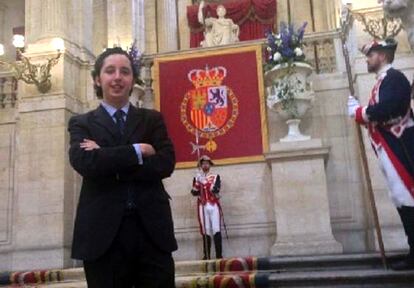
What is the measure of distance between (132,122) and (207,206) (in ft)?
19.2

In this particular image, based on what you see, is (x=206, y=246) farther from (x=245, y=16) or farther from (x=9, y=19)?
(x=9, y=19)

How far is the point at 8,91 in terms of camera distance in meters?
10.3

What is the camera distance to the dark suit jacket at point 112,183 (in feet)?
7.95

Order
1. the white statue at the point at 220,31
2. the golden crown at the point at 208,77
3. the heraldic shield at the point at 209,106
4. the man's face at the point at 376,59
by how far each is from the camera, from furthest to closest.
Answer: the white statue at the point at 220,31
the golden crown at the point at 208,77
the heraldic shield at the point at 209,106
the man's face at the point at 376,59

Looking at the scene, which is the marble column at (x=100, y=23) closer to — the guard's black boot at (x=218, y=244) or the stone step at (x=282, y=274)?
the guard's black boot at (x=218, y=244)

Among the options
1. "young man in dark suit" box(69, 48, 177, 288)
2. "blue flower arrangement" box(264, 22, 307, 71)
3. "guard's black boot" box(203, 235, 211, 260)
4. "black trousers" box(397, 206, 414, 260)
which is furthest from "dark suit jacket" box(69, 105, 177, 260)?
"blue flower arrangement" box(264, 22, 307, 71)

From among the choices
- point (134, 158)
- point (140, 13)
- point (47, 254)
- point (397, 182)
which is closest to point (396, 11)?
point (397, 182)

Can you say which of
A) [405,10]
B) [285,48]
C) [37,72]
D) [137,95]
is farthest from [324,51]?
[37,72]

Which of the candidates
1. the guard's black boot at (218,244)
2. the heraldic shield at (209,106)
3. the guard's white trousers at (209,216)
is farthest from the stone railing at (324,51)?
the guard's black boot at (218,244)

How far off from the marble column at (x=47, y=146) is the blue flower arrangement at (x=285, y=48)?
3.64 metres

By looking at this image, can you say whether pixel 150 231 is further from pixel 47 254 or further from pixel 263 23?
pixel 263 23

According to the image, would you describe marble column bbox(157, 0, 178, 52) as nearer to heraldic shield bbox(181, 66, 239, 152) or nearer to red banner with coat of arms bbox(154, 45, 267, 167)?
red banner with coat of arms bbox(154, 45, 267, 167)

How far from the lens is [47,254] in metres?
8.75

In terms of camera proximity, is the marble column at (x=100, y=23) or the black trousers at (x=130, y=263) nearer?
the black trousers at (x=130, y=263)
